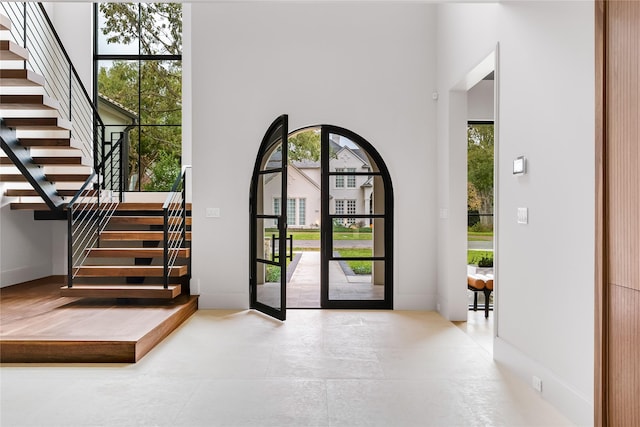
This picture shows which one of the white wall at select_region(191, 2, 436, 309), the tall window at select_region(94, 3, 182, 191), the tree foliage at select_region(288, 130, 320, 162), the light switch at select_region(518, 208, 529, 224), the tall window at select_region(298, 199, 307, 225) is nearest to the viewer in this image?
the light switch at select_region(518, 208, 529, 224)

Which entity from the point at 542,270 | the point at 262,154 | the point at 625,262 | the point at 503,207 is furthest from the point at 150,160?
the point at 625,262

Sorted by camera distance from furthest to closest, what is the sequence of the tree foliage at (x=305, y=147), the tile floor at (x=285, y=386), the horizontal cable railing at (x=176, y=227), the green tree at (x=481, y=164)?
the tree foliage at (x=305, y=147) < the green tree at (x=481, y=164) < the horizontal cable railing at (x=176, y=227) < the tile floor at (x=285, y=386)

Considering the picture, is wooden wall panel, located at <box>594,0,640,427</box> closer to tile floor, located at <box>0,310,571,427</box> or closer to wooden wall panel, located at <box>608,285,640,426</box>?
wooden wall panel, located at <box>608,285,640,426</box>

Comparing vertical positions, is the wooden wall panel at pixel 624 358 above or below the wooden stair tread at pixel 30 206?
below

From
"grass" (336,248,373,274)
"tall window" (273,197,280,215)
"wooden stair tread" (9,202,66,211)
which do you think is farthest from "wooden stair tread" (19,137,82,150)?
"grass" (336,248,373,274)

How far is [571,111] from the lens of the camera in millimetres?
2785

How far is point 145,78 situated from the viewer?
26.4 ft

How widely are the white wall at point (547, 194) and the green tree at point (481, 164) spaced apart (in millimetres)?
2840

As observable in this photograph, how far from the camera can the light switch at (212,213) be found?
5.84 m

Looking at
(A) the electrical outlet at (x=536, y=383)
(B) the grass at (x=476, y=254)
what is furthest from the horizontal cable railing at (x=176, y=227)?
(B) the grass at (x=476, y=254)

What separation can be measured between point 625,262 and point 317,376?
2212mm

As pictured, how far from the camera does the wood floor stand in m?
3.76

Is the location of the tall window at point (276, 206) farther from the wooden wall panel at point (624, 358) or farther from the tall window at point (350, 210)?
the wooden wall panel at point (624, 358)

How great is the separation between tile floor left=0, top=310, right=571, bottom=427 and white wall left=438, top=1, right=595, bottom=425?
1.03ft
